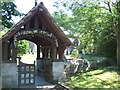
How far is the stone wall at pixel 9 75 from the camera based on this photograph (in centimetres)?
1142

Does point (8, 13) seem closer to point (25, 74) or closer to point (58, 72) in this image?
point (25, 74)

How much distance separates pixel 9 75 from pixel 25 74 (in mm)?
1007

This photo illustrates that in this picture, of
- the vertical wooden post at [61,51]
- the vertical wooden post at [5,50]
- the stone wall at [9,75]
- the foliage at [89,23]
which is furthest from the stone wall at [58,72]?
the foliage at [89,23]

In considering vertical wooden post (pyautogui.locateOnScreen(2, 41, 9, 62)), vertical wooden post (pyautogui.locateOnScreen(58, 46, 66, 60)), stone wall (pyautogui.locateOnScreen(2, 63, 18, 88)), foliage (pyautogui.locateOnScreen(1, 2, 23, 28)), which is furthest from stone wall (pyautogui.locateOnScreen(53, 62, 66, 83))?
foliage (pyautogui.locateOnScreen(1, 2, 23, 28))

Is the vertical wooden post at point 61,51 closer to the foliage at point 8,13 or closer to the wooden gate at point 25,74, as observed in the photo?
the wooden gate at point 25,74

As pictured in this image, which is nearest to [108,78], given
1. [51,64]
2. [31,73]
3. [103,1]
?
[51,64]

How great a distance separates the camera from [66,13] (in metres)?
21.3

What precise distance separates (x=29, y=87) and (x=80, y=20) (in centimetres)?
963

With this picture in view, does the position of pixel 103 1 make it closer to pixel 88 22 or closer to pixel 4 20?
pixel 88 22

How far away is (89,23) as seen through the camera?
19422 millimetres

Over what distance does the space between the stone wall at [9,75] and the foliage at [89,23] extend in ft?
30.8

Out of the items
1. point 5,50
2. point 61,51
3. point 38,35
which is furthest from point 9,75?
point 61,51

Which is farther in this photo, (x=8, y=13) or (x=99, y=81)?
(x=8, y=13)

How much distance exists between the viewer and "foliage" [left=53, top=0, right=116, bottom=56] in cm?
1888
